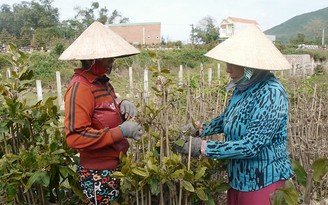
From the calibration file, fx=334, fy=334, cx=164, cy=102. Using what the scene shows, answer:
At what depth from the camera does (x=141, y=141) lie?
5.88 feet

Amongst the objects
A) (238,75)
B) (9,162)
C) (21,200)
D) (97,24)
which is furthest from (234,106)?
(21,200)

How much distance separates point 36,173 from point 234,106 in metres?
1.03

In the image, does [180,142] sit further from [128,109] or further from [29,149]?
[29,149]

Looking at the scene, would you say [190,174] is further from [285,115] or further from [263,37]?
[263,37]

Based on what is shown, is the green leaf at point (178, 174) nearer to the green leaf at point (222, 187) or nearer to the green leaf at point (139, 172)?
the green leaf at point (139, 172)

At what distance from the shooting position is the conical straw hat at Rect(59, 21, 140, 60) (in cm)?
155

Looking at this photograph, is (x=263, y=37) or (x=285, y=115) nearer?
(x=285, y=115)

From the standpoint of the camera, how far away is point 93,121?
1.54 meters

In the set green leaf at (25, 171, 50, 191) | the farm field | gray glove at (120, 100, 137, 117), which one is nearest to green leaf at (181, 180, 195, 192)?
the farm field

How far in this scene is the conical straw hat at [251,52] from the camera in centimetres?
147

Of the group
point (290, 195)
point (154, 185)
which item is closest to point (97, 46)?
point (154, 185)

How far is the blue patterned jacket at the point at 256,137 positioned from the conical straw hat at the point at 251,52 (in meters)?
0.08

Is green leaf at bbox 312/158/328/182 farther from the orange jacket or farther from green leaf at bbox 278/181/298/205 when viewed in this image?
the orange jacket

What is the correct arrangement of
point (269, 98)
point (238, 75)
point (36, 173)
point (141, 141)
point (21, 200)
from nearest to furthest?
point (269, 98)
point (238, 75)
point (36, 173)
point (141, 141)
point (21, 200)
